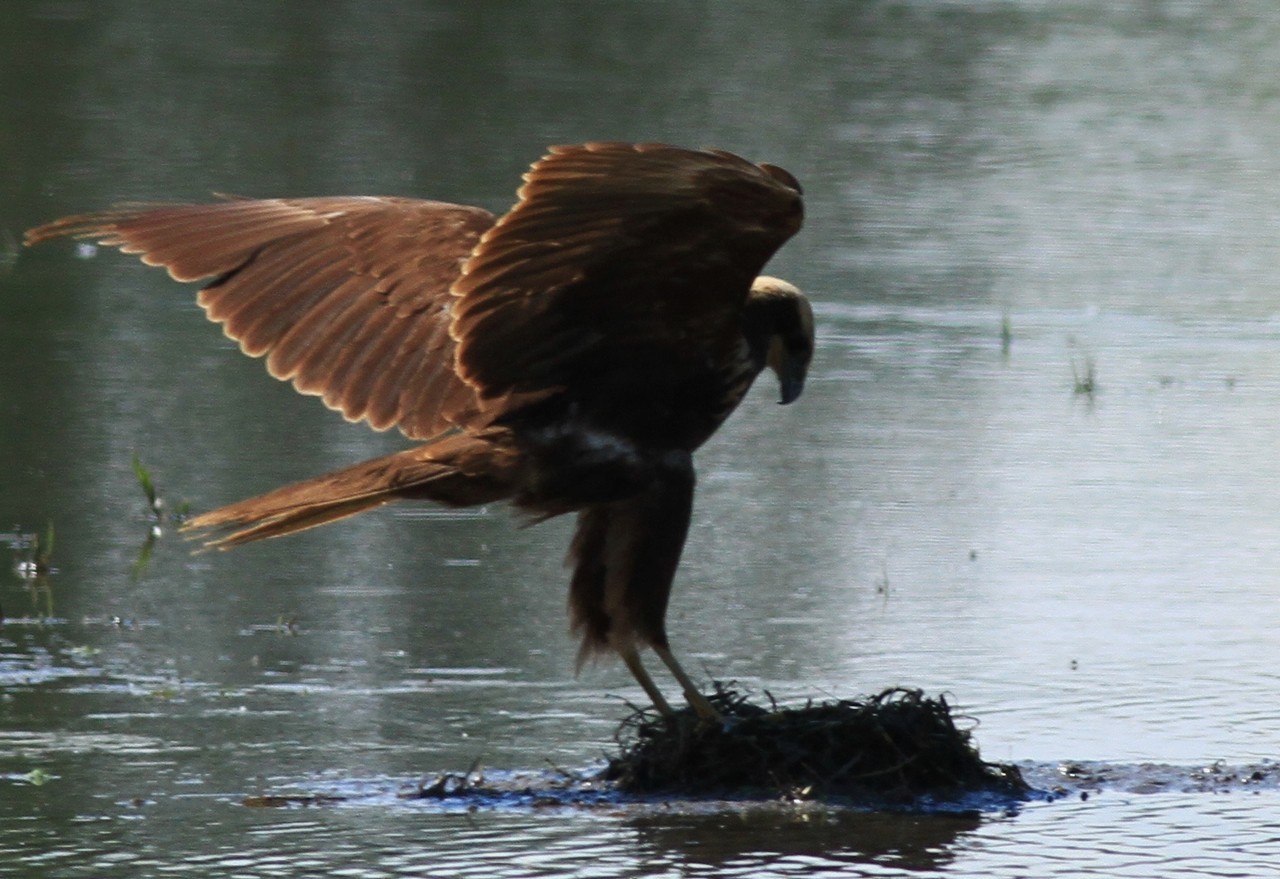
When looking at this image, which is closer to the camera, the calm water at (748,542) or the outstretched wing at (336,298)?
the calm water at (748,542)

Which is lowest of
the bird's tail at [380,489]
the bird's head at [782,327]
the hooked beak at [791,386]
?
the bird's tail at [380,489]

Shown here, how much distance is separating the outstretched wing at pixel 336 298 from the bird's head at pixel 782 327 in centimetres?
73

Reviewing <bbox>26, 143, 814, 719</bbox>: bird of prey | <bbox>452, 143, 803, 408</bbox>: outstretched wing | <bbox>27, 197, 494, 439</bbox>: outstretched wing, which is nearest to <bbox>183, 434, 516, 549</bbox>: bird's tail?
<bbox>26, 143, 814, 719</bbox>: bird of prey

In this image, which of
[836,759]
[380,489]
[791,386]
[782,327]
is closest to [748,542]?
[791,386]

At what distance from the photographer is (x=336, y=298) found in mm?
6605

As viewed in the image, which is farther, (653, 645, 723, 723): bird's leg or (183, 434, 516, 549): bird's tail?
(653, 645, 723, 723): bird's leg

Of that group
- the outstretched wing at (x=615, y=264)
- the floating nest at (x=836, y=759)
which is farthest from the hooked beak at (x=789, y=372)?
the floating nest at (x=836, y=759)

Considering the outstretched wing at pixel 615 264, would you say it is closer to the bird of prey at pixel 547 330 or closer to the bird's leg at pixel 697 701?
the bird of prey at pixel 547 330

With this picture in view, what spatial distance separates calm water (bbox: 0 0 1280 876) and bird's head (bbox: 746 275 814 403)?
83 cm

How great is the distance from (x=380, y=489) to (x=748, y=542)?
2.38 m

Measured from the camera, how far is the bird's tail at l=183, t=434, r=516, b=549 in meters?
5.86

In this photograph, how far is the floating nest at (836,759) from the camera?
5.98 m

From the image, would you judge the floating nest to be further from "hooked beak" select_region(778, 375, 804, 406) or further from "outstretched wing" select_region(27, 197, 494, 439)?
"outstretched wing" select_region(27, 197, 494, 439)

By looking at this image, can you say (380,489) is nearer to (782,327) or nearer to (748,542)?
(782,327)
